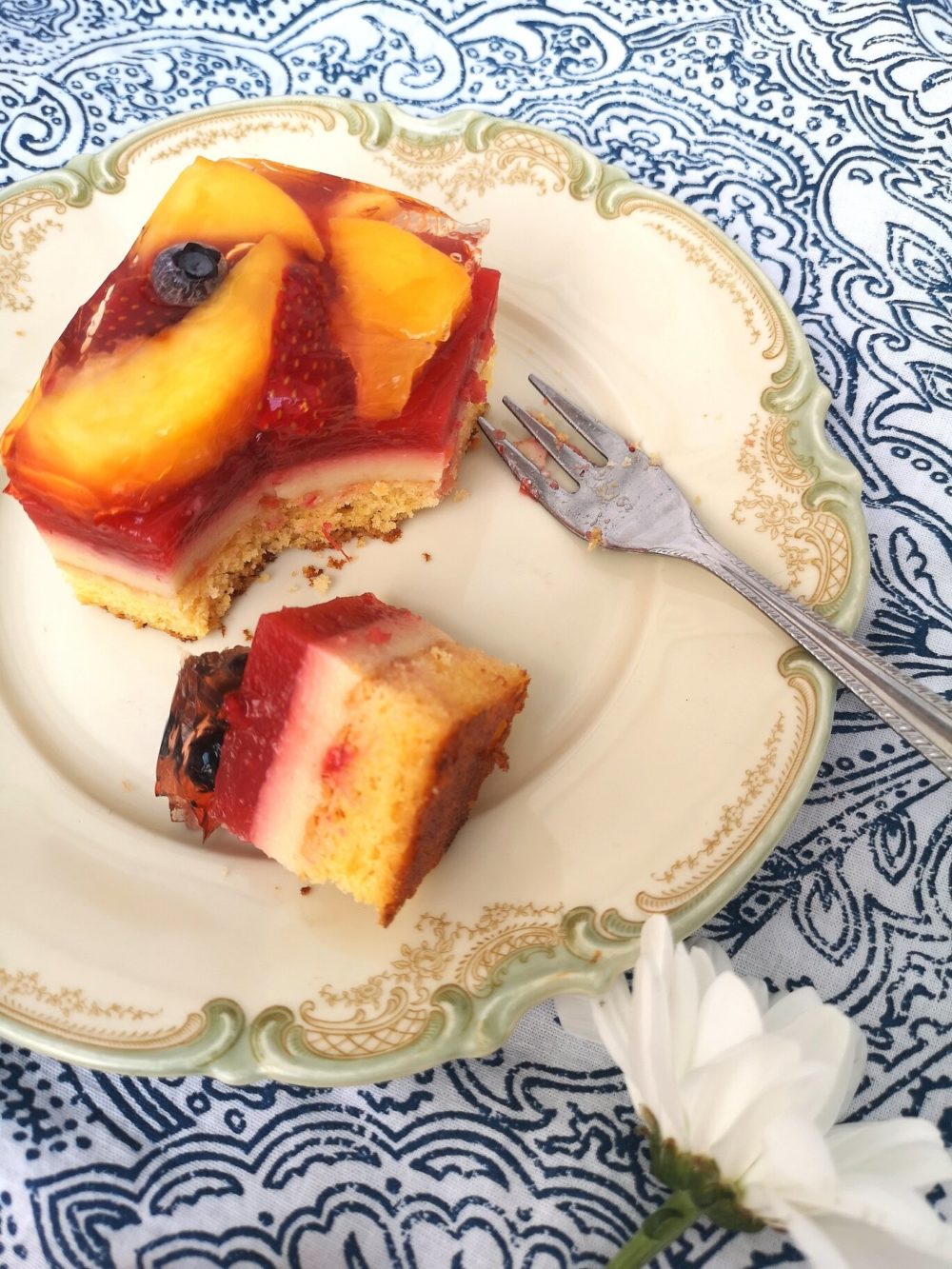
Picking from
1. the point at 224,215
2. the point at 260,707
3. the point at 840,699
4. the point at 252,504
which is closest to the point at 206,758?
the point at 260,707

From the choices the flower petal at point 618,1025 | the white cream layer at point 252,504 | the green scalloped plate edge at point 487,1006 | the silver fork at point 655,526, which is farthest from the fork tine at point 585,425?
the flower petal at point 618,1025

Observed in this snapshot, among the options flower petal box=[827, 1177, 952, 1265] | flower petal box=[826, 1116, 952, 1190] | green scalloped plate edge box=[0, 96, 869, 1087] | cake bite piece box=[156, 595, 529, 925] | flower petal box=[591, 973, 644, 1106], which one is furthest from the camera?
cake bite piece box=[156, 595, 529, 925]

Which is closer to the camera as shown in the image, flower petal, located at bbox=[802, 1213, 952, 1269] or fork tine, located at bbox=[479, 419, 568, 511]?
flower petal, located at bbox=[802, 1213, 952, 1269]

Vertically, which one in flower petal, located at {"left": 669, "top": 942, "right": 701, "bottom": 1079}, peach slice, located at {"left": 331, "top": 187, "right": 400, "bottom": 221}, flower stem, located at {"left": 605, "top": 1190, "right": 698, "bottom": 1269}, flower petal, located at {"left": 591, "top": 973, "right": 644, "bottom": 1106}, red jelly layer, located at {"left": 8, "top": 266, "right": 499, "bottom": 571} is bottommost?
flower stem, located at {"left": 605, "top": 1190, "right": 698, "bottom": 1269}

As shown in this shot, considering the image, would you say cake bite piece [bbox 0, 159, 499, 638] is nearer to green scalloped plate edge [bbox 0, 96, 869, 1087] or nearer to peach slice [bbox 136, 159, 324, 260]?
peach slice [bbox 136, 159, 324, 260]

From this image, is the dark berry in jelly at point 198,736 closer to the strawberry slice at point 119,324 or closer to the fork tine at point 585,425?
the strawberry slice at point 119,324

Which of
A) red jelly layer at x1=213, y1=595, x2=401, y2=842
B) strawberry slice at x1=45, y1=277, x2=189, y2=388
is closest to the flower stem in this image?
red jelly layer at x1=213, y1=595, x2=401, y2=842

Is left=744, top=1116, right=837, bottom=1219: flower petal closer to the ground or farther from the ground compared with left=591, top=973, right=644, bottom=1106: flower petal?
farther from the ground
